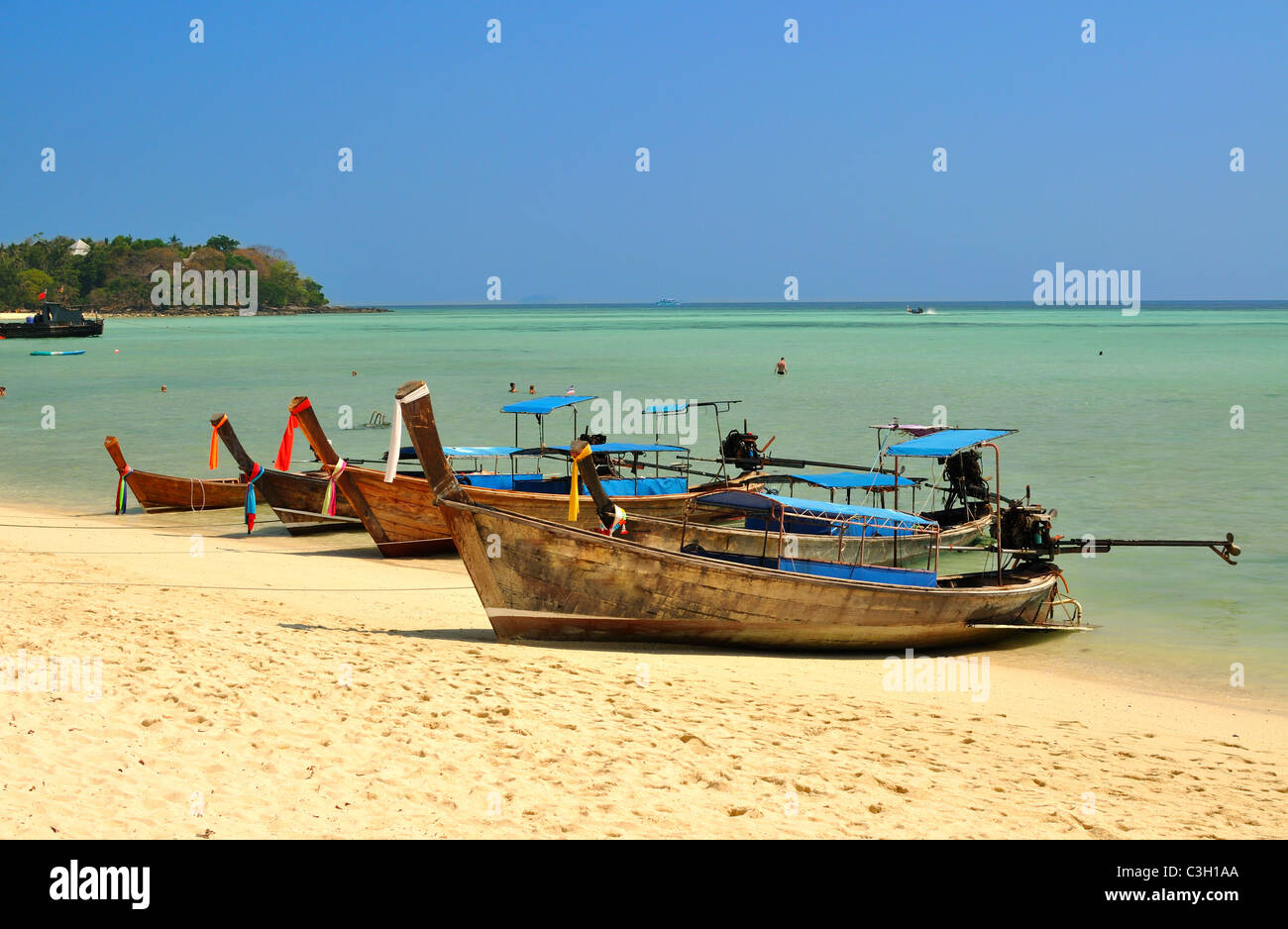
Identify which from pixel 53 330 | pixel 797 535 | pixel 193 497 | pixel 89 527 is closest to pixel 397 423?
pixel 797 535

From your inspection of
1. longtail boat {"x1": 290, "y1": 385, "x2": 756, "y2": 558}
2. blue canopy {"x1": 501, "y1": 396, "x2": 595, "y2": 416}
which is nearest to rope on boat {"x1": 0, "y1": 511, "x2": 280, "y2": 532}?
longtail boat {"x1": 290, "y1": 385, "x2": 756, "y2": 558}

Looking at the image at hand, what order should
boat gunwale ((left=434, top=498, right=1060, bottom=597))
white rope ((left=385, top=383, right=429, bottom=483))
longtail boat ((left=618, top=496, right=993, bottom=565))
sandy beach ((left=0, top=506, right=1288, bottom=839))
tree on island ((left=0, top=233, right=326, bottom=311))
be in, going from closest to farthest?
sandy beach ((left=0, top=506, right=1288, bottom=839)) → white rope ((left=385, top=383, right=429, bottom=483)) → boat gunwale ((left=434, top=498, right=1060, bottom=597)) → longtail boat ((left=618, top=496, right=993, bottom=565)) → tree on island ((left=0, top=233, right=326, bottom=311))

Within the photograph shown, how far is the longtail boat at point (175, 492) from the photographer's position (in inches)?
758

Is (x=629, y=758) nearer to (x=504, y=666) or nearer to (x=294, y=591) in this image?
(x=504, y=666)

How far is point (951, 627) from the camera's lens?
38.1 feet

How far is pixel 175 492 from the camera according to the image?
19.3 metres

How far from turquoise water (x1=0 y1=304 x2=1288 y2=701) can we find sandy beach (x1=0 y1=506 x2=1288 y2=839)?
125 inches

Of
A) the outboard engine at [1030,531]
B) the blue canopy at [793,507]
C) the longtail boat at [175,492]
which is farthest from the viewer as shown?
the longtail boat at [175,492]

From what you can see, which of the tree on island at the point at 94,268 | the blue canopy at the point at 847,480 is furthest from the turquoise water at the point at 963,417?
the tree on island at the point at 94,268

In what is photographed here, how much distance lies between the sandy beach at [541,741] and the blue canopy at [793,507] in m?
1.72

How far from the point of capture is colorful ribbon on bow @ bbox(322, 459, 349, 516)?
15.1 metres

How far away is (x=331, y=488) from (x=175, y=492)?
16.4 feet

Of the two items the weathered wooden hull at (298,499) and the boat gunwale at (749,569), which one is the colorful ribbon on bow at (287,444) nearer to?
the weathered wooden hull at (298,499)

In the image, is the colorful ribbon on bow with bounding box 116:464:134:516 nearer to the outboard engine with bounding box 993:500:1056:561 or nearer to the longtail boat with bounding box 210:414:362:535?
the longtail boat with bounding box 210:414:362:535
